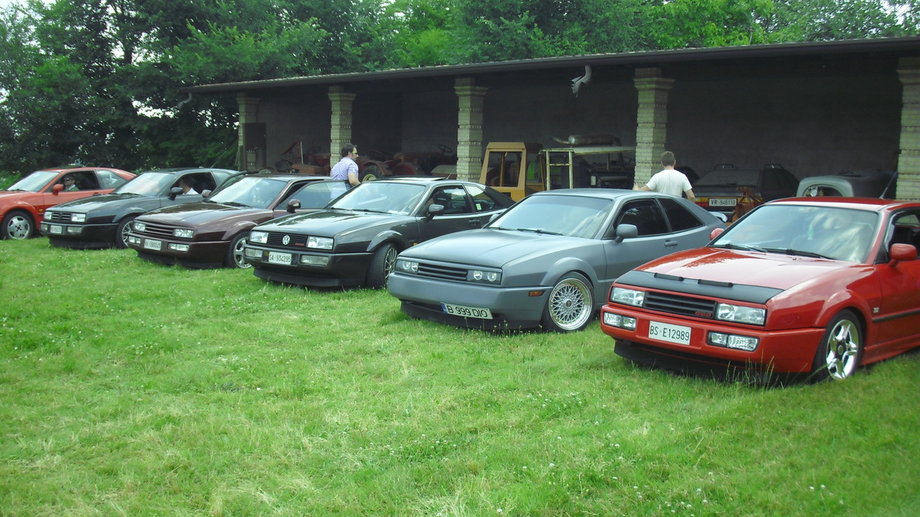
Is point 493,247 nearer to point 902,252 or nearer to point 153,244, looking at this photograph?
point 902,252

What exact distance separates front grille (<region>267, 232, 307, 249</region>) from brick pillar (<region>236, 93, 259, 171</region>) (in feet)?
53.8

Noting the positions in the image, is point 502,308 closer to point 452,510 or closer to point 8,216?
point 452,510

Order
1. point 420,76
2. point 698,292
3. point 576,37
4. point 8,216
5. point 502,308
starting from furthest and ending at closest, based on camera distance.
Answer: point 576,37 < point 420,76 < point 8,216 < point 502,308 < point 698,292

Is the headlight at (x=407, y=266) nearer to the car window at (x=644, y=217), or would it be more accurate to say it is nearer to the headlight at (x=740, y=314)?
the car window at (x=644, y=217)

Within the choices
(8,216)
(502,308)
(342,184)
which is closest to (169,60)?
(8,216)

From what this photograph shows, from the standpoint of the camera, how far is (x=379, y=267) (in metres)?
10.4

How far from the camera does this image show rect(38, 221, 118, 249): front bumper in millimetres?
13867

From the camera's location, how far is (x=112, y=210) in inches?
561

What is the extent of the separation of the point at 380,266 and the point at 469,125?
1042 cm

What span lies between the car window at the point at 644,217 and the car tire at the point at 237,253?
5.68m

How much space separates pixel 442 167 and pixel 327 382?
686 inches

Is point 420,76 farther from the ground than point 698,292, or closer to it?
farther from the ground

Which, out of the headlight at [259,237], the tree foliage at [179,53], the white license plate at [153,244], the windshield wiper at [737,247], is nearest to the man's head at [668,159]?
the windshield wiper at [737,247]

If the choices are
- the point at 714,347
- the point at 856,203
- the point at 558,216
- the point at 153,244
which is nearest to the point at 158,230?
the point at 153,244
